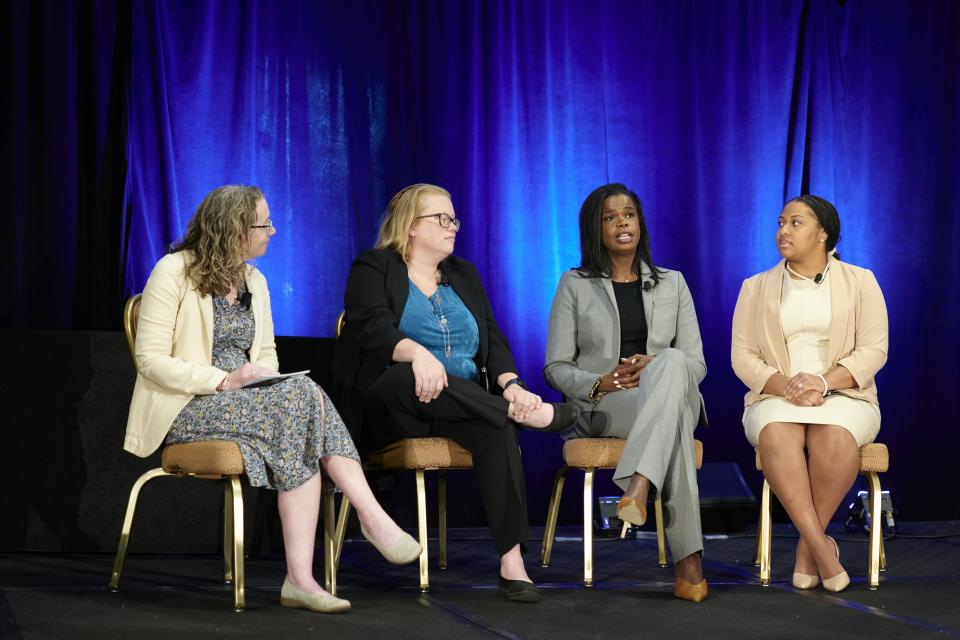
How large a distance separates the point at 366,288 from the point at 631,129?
2.41m

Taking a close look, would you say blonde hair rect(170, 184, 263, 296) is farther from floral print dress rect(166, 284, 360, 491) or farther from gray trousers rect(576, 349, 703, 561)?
gray trousers rect(576, 349, 703, 561)

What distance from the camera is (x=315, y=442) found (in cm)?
282

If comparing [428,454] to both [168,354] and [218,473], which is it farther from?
[168,354]

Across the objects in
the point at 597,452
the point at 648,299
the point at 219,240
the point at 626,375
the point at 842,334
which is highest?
the point at 219,240

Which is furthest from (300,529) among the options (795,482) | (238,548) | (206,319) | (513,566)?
(795,482)

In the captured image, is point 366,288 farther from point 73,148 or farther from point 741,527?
point 741,527

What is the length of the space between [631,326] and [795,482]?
0.76 m

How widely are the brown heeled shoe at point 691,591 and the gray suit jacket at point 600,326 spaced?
849 mm

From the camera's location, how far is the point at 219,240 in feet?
10.2

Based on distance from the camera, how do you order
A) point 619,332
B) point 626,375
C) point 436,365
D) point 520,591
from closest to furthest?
point 520,591, point 436,365, point 626,375, point 619,332

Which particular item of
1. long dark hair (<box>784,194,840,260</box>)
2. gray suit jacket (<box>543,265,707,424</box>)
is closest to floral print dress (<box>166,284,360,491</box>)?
gray suit jacket (<box>543,265,707,424</box>)

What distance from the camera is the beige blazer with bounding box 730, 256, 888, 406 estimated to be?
341cm

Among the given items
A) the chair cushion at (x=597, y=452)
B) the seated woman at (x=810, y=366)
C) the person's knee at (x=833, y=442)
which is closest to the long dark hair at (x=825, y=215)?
the seated woman at (x=810, y=366)

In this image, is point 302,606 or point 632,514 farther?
point 632,514
